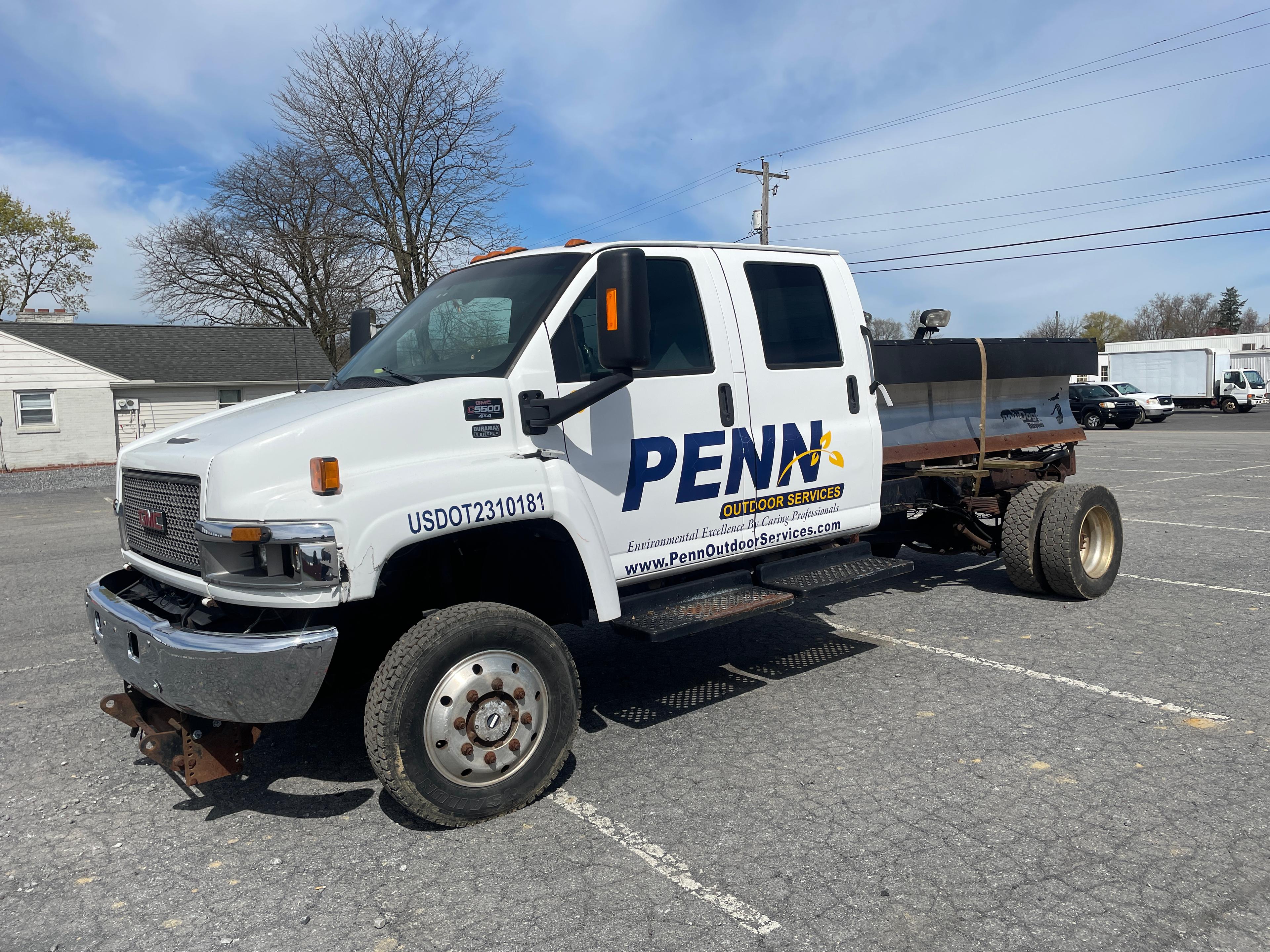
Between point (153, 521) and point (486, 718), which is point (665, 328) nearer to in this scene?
point (486, 718)

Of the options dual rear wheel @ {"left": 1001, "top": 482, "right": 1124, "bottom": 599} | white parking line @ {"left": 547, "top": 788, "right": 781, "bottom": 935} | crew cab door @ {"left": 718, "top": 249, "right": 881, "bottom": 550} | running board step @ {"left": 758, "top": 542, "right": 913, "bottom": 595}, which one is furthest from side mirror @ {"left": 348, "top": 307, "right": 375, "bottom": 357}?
dual rear wheel @ {"left": 1001, "top": 482, "right": 1124, "bottom": 599}

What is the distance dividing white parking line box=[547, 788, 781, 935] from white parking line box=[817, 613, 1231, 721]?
9.12ft

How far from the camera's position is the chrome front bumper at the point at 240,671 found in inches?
128

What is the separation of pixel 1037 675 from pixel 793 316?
8.03ft

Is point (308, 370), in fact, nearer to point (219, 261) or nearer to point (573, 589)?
point (219, 261)

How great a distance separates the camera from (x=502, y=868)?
339 cm

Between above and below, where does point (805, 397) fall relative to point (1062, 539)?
above

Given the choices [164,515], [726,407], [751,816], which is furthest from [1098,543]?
[164,515]

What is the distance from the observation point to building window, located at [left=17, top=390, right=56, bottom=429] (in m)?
29.8

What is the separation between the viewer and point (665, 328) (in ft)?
14.9

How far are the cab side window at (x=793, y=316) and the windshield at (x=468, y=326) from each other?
1.15 meters

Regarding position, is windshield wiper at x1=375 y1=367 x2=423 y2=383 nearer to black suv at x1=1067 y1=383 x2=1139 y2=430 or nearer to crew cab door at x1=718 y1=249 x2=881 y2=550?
crew cab door at x1=718 y1=249 x2=881 y2=550

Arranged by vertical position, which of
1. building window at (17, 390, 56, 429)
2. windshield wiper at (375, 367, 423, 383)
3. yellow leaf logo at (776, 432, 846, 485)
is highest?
building window at (17, 390, 56, 429)

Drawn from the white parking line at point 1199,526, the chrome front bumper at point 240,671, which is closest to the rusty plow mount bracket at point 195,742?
the chrome front bumper at point 240,671
